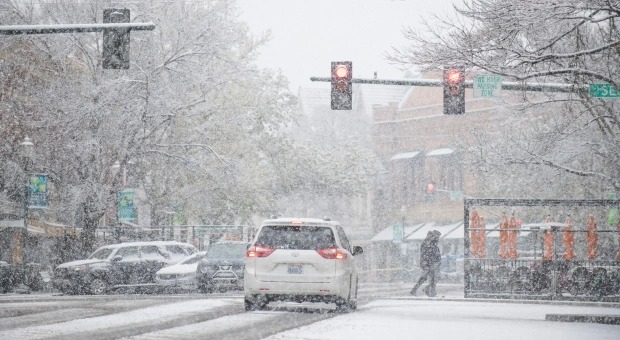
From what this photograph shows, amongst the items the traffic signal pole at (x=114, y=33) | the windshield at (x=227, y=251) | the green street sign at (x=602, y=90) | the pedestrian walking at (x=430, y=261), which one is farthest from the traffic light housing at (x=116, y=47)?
the pedestrian walking at (x=430, y=261)

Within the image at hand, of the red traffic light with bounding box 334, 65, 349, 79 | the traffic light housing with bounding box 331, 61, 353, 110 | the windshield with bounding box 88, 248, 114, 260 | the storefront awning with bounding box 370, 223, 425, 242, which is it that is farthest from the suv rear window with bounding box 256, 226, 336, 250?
the storefront awning with bounding box 370, 223, 425, 242

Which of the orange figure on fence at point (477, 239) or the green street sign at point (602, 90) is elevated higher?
the green street sign at point (602, 90)

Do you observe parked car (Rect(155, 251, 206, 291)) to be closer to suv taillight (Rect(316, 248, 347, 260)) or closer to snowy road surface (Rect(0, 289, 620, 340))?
snowy road surface (Rect(0, 289, 620, 340))

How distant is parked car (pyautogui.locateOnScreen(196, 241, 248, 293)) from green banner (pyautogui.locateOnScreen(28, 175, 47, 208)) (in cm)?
819

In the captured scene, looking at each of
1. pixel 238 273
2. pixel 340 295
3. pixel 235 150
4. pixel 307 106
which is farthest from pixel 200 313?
pixel 307 106

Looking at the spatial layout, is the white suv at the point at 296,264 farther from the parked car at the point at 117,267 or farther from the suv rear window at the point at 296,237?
the parked car at the point at 117,267

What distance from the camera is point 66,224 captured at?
5094 cm

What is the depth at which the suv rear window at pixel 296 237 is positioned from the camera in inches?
760

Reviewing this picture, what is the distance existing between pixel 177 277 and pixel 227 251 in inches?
84.7

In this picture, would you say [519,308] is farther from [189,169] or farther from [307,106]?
[307,106]

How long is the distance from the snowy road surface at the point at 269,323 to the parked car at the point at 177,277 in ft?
32.8

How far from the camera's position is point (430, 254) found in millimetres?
29719

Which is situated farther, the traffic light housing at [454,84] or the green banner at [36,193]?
the green banner at [36,193]

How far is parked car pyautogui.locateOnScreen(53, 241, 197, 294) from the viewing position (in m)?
32.9
